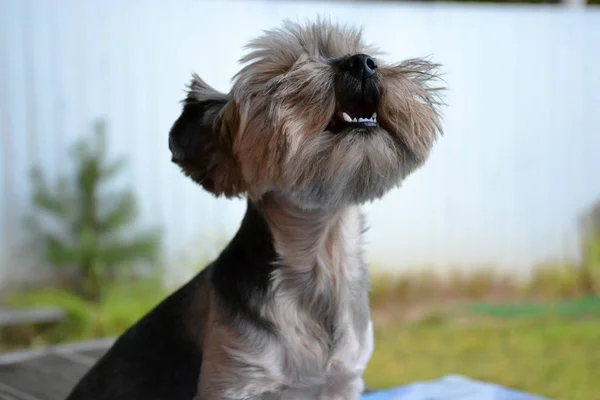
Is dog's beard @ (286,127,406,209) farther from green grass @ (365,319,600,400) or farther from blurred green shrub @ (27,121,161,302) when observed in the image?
blurred green shrub @ (27,121,161,302)

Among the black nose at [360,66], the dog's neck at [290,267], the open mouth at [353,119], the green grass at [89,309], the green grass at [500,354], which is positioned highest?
the black nose at [360,66]

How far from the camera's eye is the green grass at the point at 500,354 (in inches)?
111

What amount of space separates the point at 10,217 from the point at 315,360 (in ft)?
8.38

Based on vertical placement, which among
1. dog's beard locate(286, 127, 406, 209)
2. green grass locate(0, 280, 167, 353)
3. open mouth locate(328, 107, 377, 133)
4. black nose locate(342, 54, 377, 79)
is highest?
black nose locate(342, 54, 377, 79)

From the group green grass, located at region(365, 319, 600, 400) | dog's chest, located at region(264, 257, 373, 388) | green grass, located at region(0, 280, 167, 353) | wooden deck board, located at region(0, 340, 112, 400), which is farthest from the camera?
green grass, located at region(0, 280, 167, 353)

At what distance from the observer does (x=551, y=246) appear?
12.8 ft

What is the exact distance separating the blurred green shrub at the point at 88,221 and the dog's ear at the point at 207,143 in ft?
6.91

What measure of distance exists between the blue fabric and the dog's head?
1.08 m

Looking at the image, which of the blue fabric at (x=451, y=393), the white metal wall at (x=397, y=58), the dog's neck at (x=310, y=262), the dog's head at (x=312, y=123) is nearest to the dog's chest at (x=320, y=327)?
the dog's neck at (x=310, y=262)

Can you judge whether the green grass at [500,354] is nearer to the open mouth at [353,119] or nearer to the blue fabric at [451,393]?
the blue fabric at [451,393]

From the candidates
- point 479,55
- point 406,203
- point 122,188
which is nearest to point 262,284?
point 122,188

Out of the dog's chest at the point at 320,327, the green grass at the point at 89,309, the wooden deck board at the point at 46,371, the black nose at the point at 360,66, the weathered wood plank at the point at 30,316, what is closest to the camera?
the black nose at the point at 360,66

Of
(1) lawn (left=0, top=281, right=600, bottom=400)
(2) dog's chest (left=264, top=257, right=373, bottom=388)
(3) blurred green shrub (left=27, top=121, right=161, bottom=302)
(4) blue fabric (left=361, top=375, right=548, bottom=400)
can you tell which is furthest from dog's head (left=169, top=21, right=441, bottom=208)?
(3) blurred green shrub (left=27, top=121, right=161, bottom=302)

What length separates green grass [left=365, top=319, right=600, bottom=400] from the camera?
282cm
